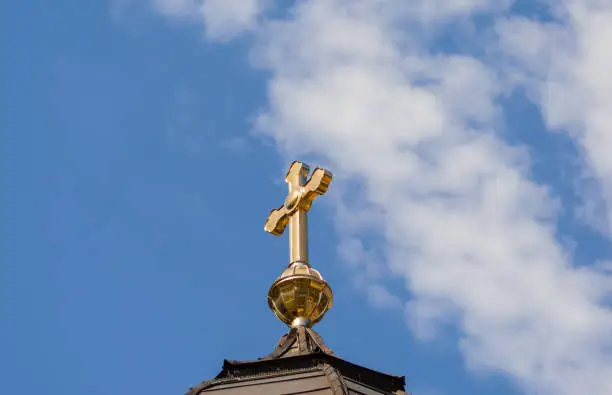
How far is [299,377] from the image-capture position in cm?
2952

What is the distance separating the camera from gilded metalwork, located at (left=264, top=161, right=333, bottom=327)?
3247 centimetres

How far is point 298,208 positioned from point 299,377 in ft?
16.5

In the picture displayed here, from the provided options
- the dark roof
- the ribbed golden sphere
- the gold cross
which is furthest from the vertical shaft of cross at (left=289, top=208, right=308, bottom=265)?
the dark roof

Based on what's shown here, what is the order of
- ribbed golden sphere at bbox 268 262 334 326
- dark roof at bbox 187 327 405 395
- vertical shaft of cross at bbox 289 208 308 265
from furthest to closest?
1. vertical shaft of cross at bbox 289 208 308 265
2. ribbed golden sphere at bbox 268 262 334 326
3. dark roof at bbox 187 327 405 395

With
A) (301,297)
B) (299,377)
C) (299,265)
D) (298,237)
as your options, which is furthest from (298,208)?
(299,377)

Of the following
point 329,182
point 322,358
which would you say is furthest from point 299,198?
point 322,358

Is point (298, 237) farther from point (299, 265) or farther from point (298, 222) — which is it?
point (299, 265)

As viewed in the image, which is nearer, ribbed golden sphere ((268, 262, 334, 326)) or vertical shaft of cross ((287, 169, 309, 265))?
ribbed golden sphere ((268, 262, 334, 326))

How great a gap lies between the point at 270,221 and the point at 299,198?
2.93ft

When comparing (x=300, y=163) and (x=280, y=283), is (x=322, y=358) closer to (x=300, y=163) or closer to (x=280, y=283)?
(x=280, y=283)

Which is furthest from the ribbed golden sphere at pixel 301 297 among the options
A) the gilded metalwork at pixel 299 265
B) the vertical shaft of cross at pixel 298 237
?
the vertical shaft of cross at pixel 298 237

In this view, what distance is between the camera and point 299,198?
3381 cm

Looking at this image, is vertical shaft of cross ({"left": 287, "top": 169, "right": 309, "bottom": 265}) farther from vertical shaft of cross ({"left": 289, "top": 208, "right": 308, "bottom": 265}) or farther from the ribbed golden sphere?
the ribbed golden sphere

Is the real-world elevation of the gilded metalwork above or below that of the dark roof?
above
